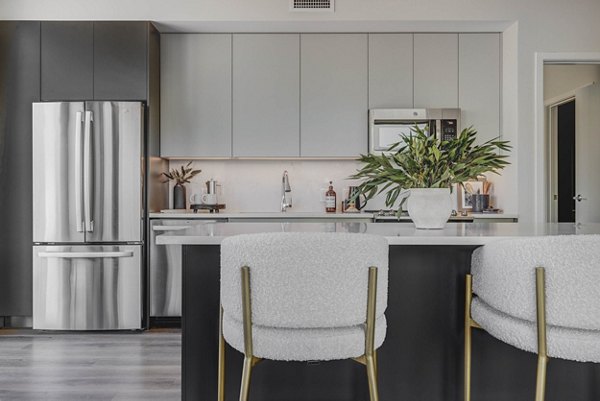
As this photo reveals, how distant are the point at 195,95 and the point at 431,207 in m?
2.69

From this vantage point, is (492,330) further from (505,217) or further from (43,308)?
(43,308)

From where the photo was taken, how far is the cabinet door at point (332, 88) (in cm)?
423

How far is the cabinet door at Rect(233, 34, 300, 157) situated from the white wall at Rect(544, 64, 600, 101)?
2626 millimetres

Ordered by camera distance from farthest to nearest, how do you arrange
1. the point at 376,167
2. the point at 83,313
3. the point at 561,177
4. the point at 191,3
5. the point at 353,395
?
the point at 561,177
the point at 191,3
the point at 83,313
the point at 376,167
the point at 353,395

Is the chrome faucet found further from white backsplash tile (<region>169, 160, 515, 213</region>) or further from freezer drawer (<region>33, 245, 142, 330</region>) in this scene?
freezer drawer (<region>33, 245, 142, 330</region>)

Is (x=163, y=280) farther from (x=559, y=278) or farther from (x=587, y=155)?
(x=587, y=155)

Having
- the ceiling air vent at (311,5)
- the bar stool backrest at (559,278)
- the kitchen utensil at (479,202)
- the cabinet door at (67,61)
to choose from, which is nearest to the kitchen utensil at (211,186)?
the cabinet door at (67,61)

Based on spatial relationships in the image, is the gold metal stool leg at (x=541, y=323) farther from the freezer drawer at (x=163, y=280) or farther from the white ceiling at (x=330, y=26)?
the white ceiling at (x=330, y=26)

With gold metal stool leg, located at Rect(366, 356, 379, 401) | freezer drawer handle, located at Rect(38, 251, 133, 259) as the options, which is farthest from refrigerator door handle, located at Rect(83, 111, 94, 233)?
gold metal stool leg, located at Rect(366, 356, 379, 401)

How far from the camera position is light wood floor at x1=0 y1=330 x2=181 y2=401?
2557 mm

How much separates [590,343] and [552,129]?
462cm

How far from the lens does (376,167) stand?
216 centimetres

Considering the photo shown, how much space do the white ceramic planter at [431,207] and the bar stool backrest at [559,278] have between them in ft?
1.82

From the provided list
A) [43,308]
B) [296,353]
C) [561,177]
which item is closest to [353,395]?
[296,353]
